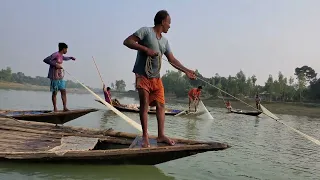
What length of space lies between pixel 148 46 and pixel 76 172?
1.88 metres

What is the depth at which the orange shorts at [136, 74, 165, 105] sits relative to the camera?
14.4 ft

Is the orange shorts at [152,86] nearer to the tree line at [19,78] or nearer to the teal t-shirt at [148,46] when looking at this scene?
the teal t-shirt at [148,46]

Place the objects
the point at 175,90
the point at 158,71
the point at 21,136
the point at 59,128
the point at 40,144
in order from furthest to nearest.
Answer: the point at 175,90, the point at 59,128, the point at 21,136, the point at 40,144, the point at 158,71

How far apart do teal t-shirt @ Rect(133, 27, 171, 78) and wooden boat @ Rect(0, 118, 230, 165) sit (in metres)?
0.99

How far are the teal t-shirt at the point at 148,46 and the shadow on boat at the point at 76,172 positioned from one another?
132 centimetres

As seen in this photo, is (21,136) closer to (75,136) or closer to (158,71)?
(75,136)

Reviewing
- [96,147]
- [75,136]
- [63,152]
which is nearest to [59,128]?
[75,136]

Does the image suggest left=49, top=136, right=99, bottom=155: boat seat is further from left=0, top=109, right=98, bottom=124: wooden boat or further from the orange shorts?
left=0, top=109, right=98, bottom=124: wooden boat

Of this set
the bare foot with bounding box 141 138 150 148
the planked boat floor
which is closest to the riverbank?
the planked boat floor

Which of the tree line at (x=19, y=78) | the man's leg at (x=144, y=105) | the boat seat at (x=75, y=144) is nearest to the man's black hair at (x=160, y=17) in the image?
the man's leg at (x=144, y=105)

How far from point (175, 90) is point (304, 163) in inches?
3254

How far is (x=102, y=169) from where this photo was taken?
4555 millimetres

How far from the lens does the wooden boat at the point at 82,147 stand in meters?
4.25

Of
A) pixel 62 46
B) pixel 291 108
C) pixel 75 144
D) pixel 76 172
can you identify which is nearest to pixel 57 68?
→ pixel 62 46
